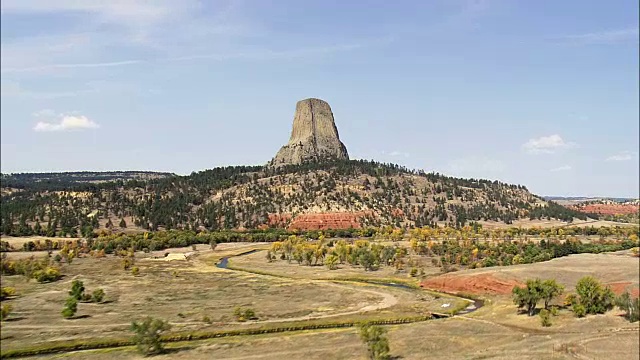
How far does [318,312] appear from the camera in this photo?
265ft

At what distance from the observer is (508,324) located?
238ft

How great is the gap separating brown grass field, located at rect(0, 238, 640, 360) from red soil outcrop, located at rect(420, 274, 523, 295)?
242 millimetres

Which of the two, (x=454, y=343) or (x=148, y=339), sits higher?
(x=148, y=339)

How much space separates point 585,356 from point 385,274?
216 ft

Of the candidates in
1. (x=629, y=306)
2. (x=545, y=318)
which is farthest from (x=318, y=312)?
(x=629, y=306)

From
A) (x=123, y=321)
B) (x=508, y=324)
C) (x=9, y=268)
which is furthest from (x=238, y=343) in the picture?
(x=9, y=268)

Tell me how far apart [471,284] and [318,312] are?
3366 centimetres

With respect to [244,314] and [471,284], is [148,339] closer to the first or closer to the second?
[244,314]

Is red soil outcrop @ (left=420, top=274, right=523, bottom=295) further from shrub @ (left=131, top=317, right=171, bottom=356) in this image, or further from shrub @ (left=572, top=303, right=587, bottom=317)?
shrub @ (left=131, top=317, right=171, bottom=356)

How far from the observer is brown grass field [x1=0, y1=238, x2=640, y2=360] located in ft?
196

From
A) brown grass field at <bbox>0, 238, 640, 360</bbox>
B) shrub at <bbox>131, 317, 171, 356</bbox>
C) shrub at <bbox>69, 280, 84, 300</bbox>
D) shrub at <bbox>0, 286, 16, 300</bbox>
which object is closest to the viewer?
shrub at <bbox>131, 317, 171, 356</bbox>

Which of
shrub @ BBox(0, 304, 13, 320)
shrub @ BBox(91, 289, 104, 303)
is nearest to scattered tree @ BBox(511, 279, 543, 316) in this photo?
shrub @ BBox(91, 289, 104, 303)

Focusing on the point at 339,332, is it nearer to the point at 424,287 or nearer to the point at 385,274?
the point at 424,287

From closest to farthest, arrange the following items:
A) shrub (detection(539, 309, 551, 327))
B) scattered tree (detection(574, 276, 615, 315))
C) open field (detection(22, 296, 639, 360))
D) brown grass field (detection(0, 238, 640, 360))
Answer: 1. open field (detection(22, 296, 639, 360))
2. brown grass field (detection(0, 238, 640, 360))
3. shrub (detection(539, 309, 551, 327))
4. scattered tree (detection(574, 276, 615, 315))
